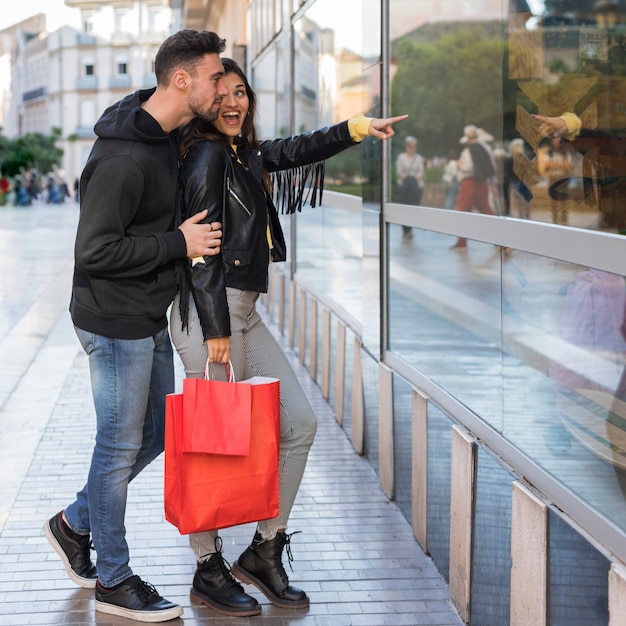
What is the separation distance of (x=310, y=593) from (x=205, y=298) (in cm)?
119

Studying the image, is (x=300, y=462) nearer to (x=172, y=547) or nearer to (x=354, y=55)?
(x=172, y=547)

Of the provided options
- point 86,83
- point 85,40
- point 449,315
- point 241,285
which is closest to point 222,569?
point 241,285

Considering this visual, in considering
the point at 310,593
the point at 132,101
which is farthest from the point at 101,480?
the point at 132,101

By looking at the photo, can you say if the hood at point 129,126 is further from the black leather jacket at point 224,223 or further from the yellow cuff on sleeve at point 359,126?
the yellow cuff on sleeve at point 359,126

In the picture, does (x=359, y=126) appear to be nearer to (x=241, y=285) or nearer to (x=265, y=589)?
(x=241, y=285)

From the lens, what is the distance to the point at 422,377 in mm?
5062

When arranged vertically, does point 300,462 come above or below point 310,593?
above

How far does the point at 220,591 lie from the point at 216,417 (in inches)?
27.2

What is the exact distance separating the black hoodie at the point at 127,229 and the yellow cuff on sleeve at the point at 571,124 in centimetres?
122

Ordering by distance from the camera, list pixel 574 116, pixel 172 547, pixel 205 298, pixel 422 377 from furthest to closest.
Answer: pixel 422 377 → pixel 172 547 → pixel 205 298 → pixel 574 116

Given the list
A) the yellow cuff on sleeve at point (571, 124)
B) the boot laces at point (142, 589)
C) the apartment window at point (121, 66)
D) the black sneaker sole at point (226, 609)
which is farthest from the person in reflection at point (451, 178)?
the apartment window at point (121, 66)

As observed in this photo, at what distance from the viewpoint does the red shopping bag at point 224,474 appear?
3717 millimetres

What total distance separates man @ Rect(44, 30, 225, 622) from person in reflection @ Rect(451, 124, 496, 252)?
4.50ft

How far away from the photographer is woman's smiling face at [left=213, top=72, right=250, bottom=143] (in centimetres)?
385
